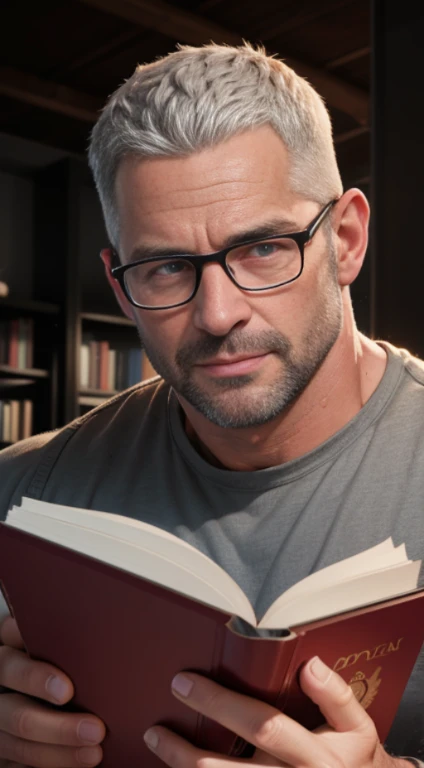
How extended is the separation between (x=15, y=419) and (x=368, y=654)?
4.57m

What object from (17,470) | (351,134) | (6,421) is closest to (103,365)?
(6,421)

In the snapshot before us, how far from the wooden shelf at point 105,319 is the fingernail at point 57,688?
461 cm

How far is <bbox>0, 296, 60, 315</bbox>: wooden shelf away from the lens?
504cm

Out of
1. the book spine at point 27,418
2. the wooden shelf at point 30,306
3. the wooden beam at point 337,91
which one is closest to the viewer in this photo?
the wooden beam at point 337,91

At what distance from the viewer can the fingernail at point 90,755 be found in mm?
942

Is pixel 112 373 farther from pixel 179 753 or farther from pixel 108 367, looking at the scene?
pixel 179 753

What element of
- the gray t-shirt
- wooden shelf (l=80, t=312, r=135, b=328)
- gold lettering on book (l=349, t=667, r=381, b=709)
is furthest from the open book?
wooden shelf (l=80, t=312, r=135, b=328)

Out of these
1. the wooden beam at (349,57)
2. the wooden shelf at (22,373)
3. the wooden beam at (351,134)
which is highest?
the wooden beam at (349,57)

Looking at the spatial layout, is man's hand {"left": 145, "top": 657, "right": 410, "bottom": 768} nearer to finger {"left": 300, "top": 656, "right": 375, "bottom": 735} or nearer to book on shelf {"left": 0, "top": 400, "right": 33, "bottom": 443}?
finger {"left": 300, "top": 656, "right": 375, "bottom": 735}

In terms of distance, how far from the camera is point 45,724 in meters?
0.96

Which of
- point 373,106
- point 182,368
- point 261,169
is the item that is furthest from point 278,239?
point 373,106

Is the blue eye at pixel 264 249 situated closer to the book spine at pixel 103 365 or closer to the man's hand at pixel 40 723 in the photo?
the man's hand at pixel 40 723

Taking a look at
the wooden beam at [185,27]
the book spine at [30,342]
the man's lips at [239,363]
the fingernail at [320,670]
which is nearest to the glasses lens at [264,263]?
the man's lips at [239,363]

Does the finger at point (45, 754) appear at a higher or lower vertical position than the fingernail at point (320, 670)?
lower
